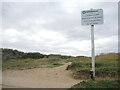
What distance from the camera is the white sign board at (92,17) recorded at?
28.2 feet

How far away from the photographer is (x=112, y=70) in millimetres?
10742

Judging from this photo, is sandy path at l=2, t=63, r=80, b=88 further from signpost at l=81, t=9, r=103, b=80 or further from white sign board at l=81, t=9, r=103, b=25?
white sign board at l=81, t=9, r=103, b=25

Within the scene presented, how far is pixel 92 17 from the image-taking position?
878 cm

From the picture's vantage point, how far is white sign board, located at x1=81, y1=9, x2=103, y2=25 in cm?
860

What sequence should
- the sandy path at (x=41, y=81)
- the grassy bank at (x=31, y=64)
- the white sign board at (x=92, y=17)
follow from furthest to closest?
the grassy bank at (x=31, y=64) < the white sign board at (x=92, y=17) < the sandy path at (x=41, y=81)

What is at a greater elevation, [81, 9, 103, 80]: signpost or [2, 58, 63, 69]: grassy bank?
[81, 9, 103, 80]: signpost

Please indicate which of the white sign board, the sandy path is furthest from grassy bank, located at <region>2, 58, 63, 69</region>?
the white sign board

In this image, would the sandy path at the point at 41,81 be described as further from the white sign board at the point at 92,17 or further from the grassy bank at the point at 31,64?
the grassy bank at the point at 31,64

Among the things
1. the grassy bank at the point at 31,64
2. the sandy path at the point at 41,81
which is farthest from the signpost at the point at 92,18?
the grassy bank at the point at 31,64

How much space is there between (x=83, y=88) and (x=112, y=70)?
4694 millimetres

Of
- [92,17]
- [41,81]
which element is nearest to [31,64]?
[41,81]

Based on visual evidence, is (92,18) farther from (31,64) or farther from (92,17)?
(31,64)

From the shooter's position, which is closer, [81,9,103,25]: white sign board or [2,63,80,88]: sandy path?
[2,63,80,88]: sandy path

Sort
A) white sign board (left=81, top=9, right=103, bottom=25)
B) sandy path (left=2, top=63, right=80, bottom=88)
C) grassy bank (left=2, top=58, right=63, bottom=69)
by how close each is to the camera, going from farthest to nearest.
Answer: grassy bank (left=2, top=58, right=63, bottom=69)
white sign board (left=81, top=9, right=103, bottom=25)
sandy path (left=2, top=63, right=80, bottom=88)
